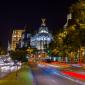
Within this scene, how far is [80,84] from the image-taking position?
111 ft

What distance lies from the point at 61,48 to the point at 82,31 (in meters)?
60.8

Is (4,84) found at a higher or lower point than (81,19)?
lower

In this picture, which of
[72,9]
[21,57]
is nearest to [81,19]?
[72,9]

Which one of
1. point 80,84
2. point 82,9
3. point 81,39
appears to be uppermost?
point 82,9

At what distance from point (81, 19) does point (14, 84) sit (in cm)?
2629

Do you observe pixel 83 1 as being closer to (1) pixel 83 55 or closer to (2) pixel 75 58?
(1) pixel 83 55

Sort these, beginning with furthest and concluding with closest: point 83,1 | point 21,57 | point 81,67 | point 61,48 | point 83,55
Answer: point 61,48, point 83,55, point 21,57, point 81,67, point 83,1

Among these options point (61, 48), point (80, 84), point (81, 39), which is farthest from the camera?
point (61, 48)

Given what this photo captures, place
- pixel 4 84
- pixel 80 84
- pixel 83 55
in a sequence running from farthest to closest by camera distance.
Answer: pixel 83 55 → pixel 80 84 → pixel 4 84

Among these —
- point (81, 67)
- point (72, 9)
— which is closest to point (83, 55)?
point (81, 67)

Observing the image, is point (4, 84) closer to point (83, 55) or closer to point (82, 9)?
point (82, 9)

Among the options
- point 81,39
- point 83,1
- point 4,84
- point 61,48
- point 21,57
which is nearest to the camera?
point 4,84

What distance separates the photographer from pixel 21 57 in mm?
93125

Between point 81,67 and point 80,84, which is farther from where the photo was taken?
point 81,67
